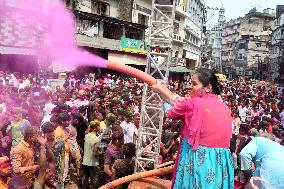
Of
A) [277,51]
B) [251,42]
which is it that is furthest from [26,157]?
[251,42]

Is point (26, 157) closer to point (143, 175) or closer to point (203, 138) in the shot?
point (143, 175)

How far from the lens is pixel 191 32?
60.1m

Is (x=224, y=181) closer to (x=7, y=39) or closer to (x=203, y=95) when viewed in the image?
(x=203, y=95)

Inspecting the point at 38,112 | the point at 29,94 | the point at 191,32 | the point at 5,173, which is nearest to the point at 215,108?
the point at 5,173

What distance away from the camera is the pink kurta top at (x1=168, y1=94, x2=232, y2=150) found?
3.76 meters

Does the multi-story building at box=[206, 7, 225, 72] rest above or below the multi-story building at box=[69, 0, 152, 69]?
above

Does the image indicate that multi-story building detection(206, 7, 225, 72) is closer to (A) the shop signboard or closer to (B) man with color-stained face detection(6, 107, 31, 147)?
(A) the shop signboard

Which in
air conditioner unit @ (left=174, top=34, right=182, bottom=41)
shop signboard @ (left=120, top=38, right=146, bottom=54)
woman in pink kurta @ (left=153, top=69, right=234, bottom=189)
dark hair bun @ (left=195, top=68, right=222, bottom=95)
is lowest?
woman in pink kurta @ (left=153, top=69, right=234, bottom=189)

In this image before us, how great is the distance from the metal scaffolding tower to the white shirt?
1.00 ft

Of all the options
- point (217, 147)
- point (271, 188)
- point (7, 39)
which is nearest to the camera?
point (217, 147)

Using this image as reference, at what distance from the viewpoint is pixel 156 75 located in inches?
371

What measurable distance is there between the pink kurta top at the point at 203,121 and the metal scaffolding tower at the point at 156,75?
4.99m

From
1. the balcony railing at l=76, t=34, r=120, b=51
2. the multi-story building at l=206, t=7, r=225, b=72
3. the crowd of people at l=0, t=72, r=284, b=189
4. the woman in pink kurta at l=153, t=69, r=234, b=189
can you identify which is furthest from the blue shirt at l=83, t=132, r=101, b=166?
the multi-story building at l=206, t=7, r=225, b=72

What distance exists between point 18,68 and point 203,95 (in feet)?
85.7
